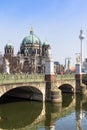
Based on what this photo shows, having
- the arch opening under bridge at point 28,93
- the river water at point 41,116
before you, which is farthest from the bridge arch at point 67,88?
the arch opening under bridge at point 28,93

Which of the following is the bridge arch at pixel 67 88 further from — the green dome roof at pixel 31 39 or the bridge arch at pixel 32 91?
the green dome roof at pixel 31 39

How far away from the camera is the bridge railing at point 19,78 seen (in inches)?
1500

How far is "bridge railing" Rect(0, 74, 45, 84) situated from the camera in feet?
125

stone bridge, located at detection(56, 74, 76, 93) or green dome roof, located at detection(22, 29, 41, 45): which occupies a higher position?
green dome roof, located at detection(22, 29, 41, 45)

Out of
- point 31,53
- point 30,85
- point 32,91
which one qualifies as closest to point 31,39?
point 31,53

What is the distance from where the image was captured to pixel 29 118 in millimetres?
35156

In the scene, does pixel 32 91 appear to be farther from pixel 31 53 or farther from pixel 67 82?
pixel 31 53

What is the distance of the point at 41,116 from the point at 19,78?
24.3 ft

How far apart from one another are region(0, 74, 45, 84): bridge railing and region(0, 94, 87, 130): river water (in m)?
3.76

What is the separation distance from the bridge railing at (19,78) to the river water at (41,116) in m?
3.76

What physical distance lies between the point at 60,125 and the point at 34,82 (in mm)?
13658

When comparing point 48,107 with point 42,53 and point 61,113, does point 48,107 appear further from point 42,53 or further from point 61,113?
point 42,53

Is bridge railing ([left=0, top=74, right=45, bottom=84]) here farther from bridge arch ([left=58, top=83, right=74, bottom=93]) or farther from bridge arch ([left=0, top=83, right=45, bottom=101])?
bridge arch ([left=58, top=83, right=74, bottom=93])

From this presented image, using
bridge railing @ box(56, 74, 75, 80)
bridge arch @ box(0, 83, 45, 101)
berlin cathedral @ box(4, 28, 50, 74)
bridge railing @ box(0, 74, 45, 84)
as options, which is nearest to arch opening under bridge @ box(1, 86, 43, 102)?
bridge arch @ box(0, 83, 45, 101)
